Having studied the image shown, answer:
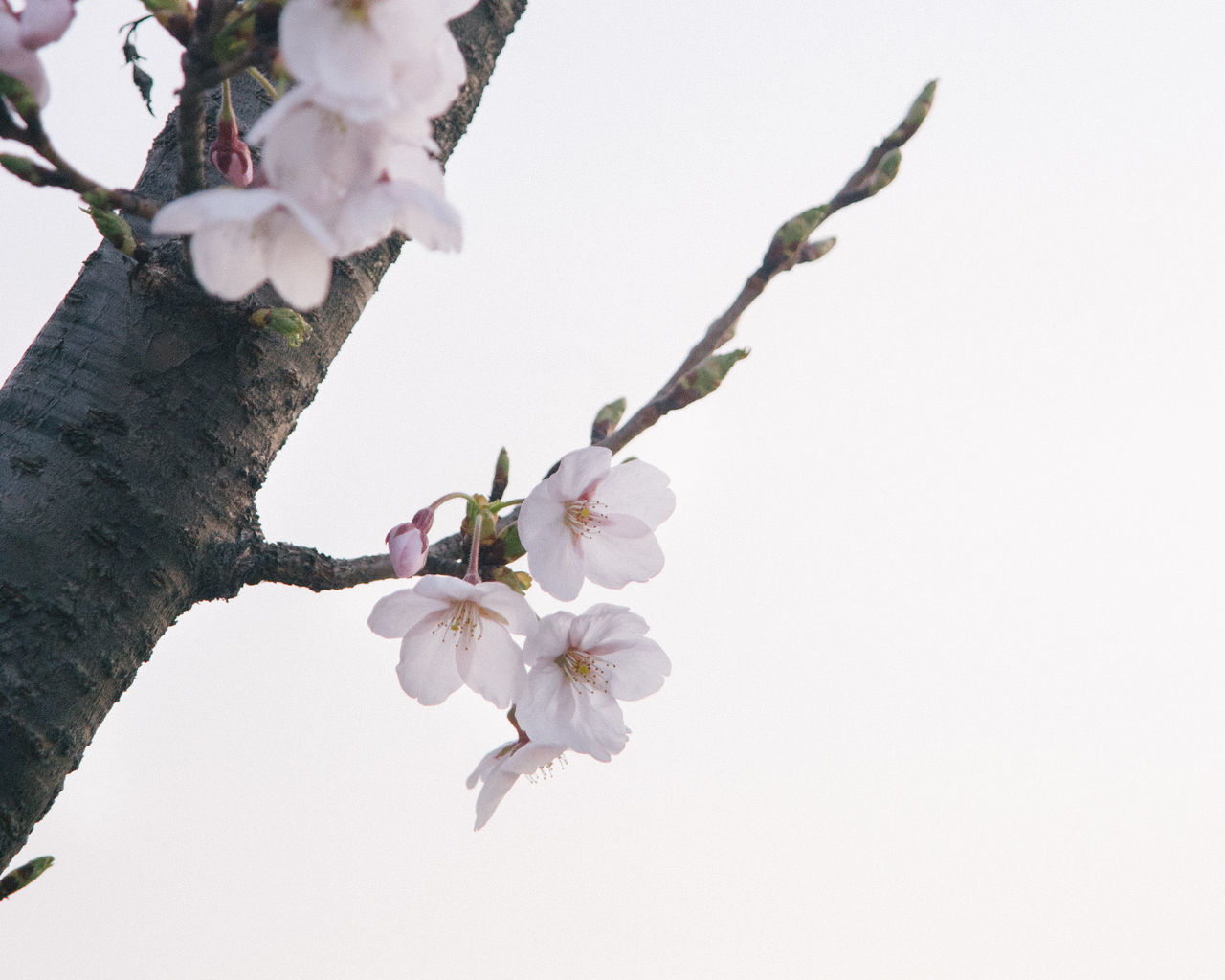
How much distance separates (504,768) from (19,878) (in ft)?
1.64

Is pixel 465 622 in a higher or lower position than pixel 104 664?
higher

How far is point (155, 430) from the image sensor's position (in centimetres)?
106

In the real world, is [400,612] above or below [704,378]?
below

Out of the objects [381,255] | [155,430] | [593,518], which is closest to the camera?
[155,430]

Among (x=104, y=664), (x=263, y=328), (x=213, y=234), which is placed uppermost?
(x=263, y=328)

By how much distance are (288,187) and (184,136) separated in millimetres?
154

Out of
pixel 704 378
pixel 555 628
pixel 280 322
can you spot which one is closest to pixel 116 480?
pixel 280 322

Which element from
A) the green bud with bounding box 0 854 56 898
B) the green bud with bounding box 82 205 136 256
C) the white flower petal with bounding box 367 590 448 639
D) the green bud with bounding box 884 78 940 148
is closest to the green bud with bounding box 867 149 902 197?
the green bud with bounding box 884 78 940 148

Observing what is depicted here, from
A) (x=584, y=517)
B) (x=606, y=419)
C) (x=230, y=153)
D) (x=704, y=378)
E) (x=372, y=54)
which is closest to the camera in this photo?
(x=372, y=54)

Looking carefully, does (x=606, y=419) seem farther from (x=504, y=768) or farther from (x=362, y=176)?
(x=362, y=176)

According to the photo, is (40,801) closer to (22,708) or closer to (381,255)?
(22,708)

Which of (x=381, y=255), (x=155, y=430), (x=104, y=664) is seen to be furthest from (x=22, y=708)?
(x=381, y=255)

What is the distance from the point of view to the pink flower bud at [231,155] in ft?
2.98

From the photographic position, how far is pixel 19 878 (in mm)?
1018
